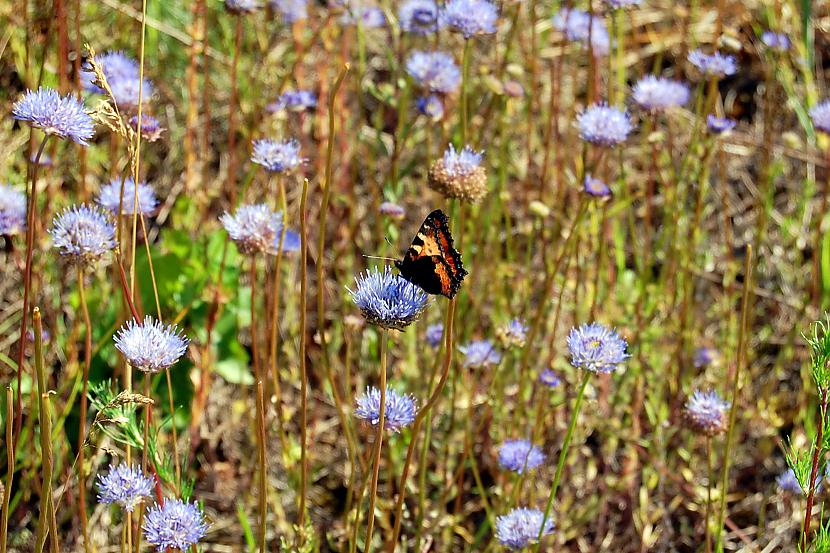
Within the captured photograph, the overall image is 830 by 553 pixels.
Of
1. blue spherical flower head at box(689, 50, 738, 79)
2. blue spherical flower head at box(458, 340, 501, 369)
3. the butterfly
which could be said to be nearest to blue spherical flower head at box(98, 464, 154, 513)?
the butterfly

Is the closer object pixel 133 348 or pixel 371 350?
pixel 133 348

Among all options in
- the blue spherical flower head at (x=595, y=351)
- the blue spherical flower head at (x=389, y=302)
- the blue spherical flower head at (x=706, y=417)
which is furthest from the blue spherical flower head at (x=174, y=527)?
the blue spherical flower head at (x=706, y=417)

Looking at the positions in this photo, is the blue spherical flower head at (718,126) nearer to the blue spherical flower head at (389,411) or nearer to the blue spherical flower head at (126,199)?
the blue spherical flower head at (389,411)

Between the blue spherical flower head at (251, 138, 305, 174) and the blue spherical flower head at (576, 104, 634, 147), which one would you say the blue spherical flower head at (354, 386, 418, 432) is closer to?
the blue spherical flower head at (251, 138, 305, 174)

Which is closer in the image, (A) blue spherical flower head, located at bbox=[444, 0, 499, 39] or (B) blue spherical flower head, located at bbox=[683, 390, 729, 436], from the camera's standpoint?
(B) blue spherical flower head, located at bbox=[683, 390, 729, 436]

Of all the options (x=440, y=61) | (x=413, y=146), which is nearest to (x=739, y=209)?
(x=413, y=146)

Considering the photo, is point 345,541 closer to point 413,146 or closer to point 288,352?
point 288,352
